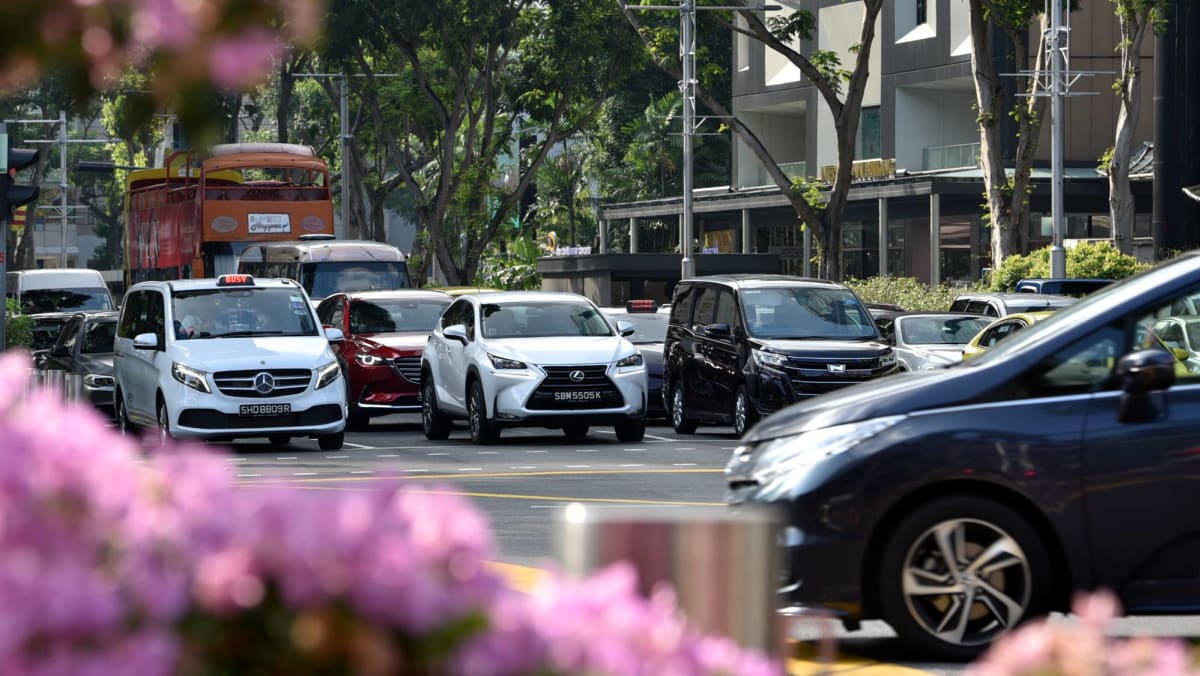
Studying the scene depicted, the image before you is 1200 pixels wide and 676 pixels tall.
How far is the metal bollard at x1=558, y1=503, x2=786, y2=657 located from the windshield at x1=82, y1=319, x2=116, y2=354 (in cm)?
2329

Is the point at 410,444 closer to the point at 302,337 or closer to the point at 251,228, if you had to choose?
the point at 302,337

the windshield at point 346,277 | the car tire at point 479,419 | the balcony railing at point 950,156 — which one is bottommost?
the car tire at point 479,419

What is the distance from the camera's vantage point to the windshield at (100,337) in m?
26.2

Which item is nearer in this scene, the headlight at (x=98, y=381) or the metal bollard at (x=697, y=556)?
the metal bollard at (x=697, y=556)

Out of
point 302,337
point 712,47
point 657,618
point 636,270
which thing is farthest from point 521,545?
point 712,47

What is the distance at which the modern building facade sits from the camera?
57938 mm

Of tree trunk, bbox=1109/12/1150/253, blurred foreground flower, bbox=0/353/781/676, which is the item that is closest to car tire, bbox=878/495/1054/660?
blurred foreground flower, bbox=0/353/781/676

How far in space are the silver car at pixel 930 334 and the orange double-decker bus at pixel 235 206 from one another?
1526 centimetres

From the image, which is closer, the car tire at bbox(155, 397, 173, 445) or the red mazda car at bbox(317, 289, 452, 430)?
the car tire at bbox(155, 397, 173, 445)

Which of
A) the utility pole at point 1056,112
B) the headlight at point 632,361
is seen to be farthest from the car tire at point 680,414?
the utility pole at point 1056,112

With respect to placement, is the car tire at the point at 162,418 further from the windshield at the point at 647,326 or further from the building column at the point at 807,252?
the building column at the point at 807,252

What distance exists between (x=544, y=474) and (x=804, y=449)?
9.71m

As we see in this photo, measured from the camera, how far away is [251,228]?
37.8 m

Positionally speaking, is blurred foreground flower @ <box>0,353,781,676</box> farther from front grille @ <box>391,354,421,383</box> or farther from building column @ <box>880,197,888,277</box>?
building column @ <box>880,197,888,277</box>
